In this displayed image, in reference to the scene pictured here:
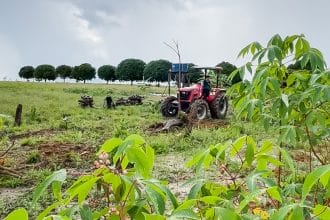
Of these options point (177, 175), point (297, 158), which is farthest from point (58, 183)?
point (297, 158)

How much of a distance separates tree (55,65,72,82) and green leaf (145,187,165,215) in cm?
5478

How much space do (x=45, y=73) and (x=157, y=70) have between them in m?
13.4

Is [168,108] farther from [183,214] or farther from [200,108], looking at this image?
[183,214]

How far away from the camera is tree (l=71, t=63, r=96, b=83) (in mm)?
53625

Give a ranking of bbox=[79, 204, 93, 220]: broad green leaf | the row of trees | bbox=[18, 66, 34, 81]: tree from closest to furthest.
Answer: bbox=[79, 204, 93, 220]: broad green leaf → the row of trees → bbox=[18, 66, 34, 81]: tree

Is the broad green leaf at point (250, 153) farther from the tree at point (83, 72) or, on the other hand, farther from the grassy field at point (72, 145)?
the tree at point (83, 72)

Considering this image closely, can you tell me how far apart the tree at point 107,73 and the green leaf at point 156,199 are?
5794cm

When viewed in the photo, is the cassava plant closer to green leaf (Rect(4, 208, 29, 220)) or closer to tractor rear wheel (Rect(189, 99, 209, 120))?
green leaf (Rect(4, 208, 29, 220))

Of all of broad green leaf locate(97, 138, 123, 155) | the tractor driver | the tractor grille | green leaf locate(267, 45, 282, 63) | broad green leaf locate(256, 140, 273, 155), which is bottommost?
the tractor grille

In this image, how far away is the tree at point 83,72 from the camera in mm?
53625

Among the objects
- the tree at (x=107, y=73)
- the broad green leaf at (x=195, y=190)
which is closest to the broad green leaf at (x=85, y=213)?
the broad green leaf at (x=195, y=190)

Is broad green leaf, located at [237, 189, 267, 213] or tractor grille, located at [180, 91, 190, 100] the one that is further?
tractor grille, located at [180, 91, 190, 100]

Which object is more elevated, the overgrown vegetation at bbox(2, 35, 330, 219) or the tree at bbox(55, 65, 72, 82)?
the tree at bbox(55, 65, 72, 82)

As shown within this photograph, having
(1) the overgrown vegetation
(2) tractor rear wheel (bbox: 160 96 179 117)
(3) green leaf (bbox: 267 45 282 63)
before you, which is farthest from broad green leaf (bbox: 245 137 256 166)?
(2) tractor rear wheel (bbox: 160 96 179 117)
